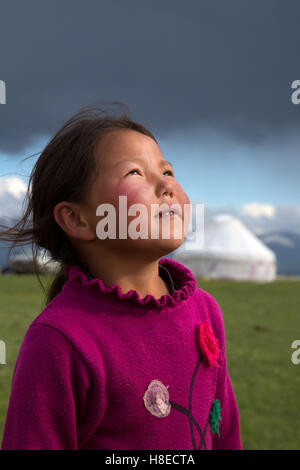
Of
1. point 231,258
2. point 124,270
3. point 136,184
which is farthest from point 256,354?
point 231,258

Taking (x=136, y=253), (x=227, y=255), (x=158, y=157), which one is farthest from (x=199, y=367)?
(x=227, y=255)

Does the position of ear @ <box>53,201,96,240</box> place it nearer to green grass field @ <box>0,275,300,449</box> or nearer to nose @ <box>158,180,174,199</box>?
nose @ <box>158,180,174,199</box>

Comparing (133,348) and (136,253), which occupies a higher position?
(136,253)

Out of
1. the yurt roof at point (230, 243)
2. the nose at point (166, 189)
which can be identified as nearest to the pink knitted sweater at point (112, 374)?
the nose at point (166, 189)

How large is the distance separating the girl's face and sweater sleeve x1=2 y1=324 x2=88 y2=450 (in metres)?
0.30

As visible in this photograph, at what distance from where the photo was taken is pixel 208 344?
140 centimetres

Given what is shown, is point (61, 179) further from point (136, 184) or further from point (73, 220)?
point (136, 184)

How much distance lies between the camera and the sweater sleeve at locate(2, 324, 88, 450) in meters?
1.14

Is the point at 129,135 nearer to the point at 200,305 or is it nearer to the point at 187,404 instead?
the point at 200,305

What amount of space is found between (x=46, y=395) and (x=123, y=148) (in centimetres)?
64

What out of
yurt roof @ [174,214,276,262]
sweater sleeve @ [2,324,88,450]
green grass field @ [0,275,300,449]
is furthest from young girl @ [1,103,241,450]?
yurt roof @ [174,214,276,262]

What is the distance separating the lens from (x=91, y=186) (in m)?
1.32
